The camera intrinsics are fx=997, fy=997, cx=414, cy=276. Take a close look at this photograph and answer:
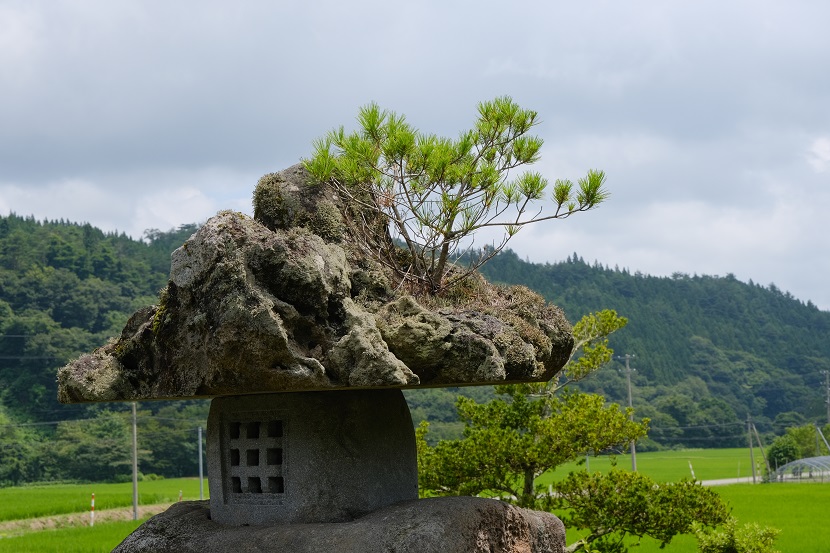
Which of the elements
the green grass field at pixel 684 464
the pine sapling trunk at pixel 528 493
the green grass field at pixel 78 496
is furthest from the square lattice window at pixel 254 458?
the green grass field at pixel 684 464

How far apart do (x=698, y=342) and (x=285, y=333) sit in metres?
72.1

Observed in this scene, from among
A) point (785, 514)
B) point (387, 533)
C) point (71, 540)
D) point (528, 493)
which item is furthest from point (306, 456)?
point (785, 514)

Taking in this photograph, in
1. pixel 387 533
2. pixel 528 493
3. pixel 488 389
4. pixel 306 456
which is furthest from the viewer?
pixel 488 389

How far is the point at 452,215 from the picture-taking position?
807cm

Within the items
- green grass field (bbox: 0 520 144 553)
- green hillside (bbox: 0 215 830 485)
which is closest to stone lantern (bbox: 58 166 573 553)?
green grass field (bbox: 0 520 144 553)

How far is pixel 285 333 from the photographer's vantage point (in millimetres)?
6605

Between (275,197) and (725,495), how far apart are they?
25658 mm

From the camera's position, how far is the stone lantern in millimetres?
6730

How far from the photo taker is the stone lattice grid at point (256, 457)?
26.0 feet

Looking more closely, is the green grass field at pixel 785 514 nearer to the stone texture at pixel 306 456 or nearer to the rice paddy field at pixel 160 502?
the rice paddy field at pixel 160 502

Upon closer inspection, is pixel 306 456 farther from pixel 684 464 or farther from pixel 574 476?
pixel 684 464

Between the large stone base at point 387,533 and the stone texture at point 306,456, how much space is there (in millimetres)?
192

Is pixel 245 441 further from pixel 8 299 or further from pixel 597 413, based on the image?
pixel 8 299

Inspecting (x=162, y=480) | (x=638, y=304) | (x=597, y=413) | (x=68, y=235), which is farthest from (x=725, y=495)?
(x=638, y=304)
